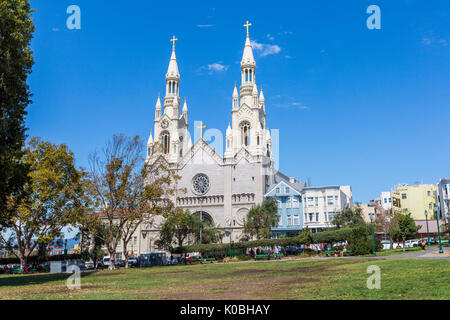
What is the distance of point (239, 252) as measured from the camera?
48688 millimetres

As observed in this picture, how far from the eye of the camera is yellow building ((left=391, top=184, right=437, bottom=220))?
8975 centimetres

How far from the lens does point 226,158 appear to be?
241 ft

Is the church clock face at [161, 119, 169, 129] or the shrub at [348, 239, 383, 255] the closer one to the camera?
the shrub at [348, 239, 383, 255]

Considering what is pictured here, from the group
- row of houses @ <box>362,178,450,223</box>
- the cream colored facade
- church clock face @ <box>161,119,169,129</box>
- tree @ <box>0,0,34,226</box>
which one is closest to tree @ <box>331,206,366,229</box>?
the cream colored facade

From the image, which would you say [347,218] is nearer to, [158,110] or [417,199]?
[417,199]

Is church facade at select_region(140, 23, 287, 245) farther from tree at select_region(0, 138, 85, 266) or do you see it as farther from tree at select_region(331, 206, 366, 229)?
tree at select_region(0, 138, 85, 266)

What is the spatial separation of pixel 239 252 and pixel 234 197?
901 inches

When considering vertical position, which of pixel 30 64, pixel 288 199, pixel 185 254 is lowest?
pixel 185 254

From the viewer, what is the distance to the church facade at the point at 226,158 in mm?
70500

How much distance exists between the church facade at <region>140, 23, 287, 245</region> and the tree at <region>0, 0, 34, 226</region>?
4352 centimetres
